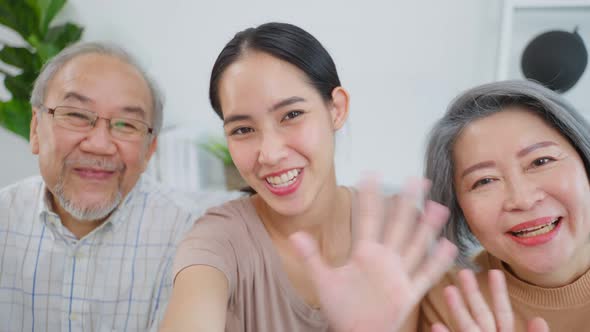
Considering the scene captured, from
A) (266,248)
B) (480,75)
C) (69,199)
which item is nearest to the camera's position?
(266,248)

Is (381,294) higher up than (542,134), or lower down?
lower down

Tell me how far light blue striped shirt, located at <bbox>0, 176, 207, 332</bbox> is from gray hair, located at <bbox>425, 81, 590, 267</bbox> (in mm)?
772

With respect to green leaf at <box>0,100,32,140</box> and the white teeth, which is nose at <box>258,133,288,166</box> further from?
green leaf at <box>0,100,32,140</box>

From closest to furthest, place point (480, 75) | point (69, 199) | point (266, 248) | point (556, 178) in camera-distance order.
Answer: point (556, 178) → point (266, 248) → point (69, 199) → point (480, 75)

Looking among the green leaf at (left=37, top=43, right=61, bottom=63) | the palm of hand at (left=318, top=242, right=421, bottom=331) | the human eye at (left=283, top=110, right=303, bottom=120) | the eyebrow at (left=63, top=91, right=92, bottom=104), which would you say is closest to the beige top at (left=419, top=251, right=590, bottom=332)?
the palm of hand at (left=318, top=242, right=421, bottom=331)

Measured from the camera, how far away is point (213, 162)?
9.19ft

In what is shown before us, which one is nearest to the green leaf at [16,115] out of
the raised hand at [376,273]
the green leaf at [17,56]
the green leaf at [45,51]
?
the green leaf at [17,56]

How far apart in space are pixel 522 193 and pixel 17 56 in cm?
278

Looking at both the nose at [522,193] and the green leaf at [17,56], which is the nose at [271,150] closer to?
the nose at [522,193]

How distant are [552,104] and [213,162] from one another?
2012 millimetres

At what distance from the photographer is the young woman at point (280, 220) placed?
0.98 metres

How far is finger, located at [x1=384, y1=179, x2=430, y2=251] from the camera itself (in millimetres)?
1017

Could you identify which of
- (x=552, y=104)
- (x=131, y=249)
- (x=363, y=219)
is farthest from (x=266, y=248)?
(x=552, y=104)

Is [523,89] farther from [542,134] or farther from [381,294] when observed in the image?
[381,294]
